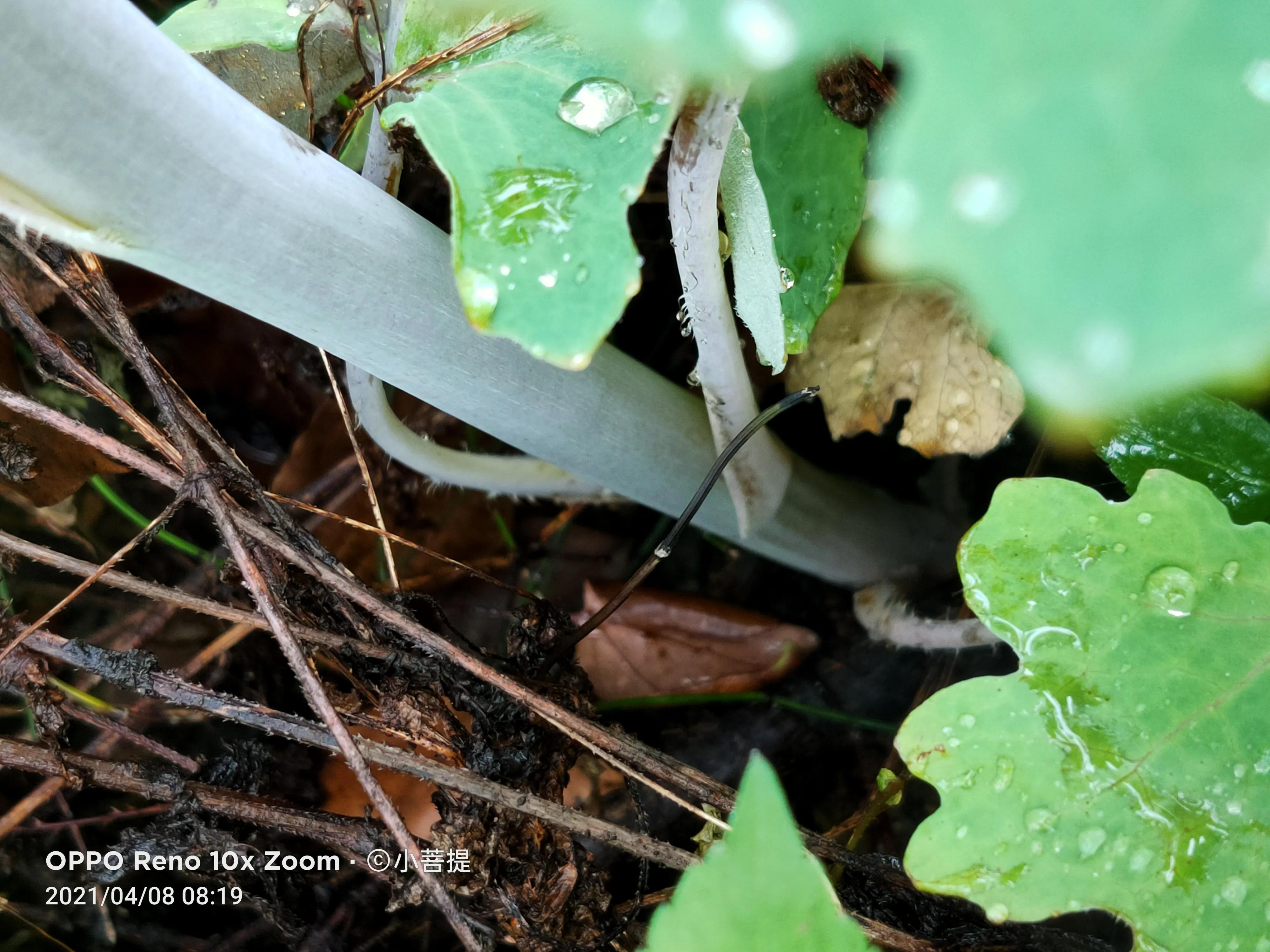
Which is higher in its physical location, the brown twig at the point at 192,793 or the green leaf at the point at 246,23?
the green leaf at the point at 246,23

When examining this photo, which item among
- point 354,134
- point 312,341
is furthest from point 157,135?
point 354,134

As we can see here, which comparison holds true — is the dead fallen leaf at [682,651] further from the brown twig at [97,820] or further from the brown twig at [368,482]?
the brown twig at [97,820]

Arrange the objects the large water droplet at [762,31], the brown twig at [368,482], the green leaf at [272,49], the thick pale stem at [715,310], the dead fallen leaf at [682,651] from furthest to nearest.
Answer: the dead fallen leaf at [682,651]
the brown twig at [368,482]
the green leaf at [272,49]
the thick pale stem at [715,310]
the large water droplet at [762,31]

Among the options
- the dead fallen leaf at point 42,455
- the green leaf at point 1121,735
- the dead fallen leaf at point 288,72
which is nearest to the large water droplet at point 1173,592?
the green leaf at point 1121,735

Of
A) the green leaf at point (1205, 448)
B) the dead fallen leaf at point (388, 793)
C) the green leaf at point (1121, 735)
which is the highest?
the green leaf at point (1205, 448)

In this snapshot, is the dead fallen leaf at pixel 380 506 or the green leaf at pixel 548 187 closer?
the green leaf at pixel 548 187

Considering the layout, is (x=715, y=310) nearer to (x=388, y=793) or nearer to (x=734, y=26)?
(x=734, y=26)

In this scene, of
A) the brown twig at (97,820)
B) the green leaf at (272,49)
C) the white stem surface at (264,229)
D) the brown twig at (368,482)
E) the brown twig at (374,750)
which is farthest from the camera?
the brown twig at (97,820)
